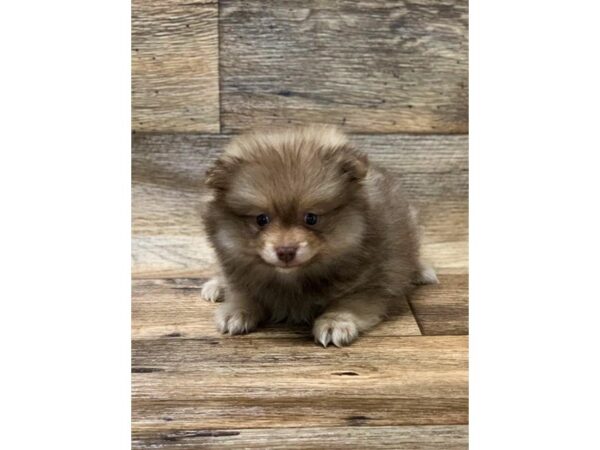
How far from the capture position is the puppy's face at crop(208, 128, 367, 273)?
2.28 meters

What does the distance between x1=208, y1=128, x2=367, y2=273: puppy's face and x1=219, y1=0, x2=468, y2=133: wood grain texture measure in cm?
49

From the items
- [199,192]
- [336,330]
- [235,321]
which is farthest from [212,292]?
[336,330]

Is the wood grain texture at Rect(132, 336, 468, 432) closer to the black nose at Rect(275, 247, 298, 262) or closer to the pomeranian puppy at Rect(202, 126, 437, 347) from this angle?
the pomeranian puppy at Rect(202, 126, 437, 347)

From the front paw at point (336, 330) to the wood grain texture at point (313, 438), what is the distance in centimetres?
43

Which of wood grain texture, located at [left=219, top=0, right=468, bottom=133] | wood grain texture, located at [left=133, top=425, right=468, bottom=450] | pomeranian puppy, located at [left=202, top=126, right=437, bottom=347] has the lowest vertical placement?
wood grain texture, located at [left=133, top=425, right=468, bottom=450]

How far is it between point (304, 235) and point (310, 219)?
0.07 metres

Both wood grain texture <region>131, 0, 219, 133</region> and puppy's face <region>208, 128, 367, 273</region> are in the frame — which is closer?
puppy's face <region>208, 128, 367, 273</region>

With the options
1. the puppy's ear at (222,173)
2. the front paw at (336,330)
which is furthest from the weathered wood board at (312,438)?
the puppy's ear at (222,173)

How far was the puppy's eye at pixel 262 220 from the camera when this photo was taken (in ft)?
7.60

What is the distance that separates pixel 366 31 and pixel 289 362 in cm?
119

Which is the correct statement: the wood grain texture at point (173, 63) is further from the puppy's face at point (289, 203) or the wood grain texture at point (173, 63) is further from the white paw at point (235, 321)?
the white paw at point (235, 321)

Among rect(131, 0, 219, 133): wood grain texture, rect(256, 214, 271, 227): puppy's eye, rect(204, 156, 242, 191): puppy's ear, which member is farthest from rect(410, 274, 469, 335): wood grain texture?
rect(131, 0, 219, 133): wood grain texture

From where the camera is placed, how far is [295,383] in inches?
85.6

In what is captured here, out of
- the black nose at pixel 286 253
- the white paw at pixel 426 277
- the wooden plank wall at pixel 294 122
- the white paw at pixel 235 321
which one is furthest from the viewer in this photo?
the white paw at pixel 426 277
